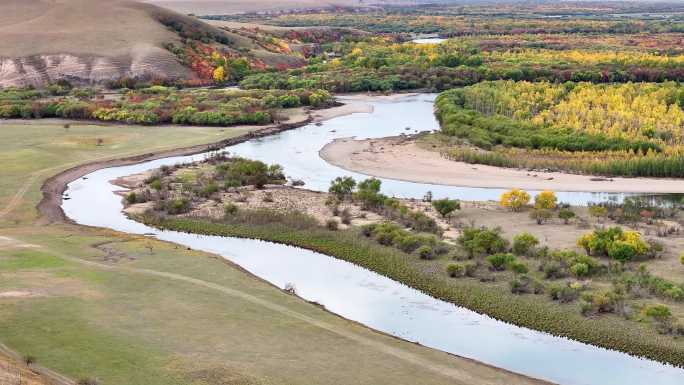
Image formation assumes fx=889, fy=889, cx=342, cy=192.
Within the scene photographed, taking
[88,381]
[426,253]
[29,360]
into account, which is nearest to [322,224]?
[426,253]

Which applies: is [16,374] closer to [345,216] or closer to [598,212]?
[345,216]

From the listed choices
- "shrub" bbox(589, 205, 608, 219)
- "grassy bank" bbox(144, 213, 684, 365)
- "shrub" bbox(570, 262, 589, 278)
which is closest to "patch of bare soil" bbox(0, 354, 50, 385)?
"grassy bank" bbox(144, 213, 684, 365)

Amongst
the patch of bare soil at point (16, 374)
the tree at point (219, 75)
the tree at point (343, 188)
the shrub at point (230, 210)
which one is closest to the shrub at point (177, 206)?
the shrub at point (230, 210)

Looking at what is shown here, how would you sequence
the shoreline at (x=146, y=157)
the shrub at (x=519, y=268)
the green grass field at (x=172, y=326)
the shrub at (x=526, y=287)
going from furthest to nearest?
the shoreline at (x=146, y=157) → the shrub at (x=519, y=268) → the shrub at (x=526, y=287) → the green grass field at (x=172, y=326)

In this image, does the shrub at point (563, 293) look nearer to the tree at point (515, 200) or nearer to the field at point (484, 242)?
the field at point (484, 242)

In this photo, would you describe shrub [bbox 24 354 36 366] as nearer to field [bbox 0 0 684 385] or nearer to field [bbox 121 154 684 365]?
field [bbox 0 0 684 385]

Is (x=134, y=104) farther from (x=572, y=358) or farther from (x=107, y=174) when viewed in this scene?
(x=572, y=358)
